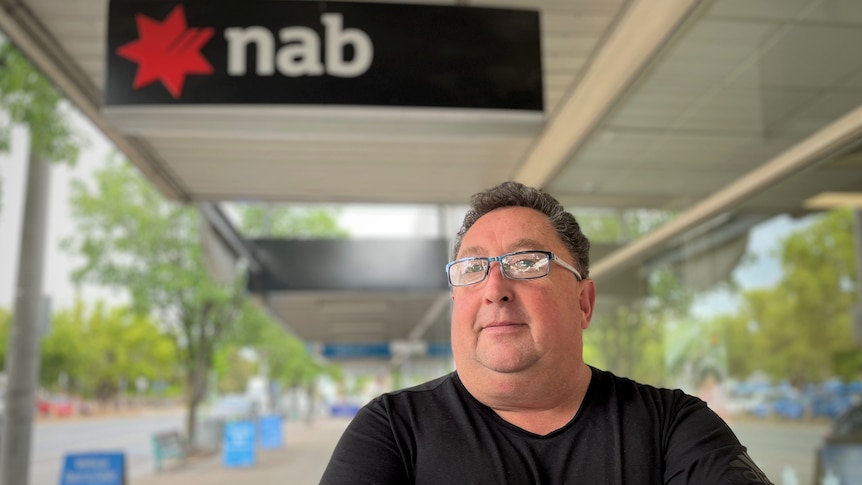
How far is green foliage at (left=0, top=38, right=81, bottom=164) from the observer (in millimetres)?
6434

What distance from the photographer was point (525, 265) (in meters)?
1.52

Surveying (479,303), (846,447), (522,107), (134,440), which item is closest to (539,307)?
(479,303)

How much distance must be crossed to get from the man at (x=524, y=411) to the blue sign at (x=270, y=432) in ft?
Answer: 55.4

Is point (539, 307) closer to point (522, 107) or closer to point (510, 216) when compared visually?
point (510, 216)

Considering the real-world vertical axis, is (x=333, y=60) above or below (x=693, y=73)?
below

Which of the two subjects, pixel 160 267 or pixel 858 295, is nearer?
pixel 858 295

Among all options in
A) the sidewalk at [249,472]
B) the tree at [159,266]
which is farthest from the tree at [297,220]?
the sidewalk at [249,472]

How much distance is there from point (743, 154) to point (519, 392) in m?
3.11

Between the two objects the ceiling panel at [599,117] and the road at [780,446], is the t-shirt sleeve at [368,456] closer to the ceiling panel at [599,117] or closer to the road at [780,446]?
the ceiling panel at [599,117]

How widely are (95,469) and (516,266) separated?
23.0 ft

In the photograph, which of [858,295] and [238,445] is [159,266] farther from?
[858,295]

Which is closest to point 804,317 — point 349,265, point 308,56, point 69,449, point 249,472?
point 349,265

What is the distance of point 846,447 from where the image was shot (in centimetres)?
645

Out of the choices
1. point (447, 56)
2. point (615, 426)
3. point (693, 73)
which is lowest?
point (615, 426)
